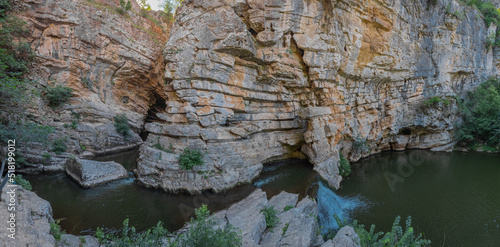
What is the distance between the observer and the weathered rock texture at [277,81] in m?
11.3

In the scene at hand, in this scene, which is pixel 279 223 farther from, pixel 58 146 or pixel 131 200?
pixel 58 146

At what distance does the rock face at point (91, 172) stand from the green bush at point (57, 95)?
17.3 feet

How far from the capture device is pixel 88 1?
16.2m

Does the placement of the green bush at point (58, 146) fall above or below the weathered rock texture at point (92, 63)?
below

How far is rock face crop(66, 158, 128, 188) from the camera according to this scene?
1053cm

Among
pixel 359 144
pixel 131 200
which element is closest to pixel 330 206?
pixel 359 144

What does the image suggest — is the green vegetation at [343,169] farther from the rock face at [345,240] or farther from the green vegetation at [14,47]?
the green vegetation at [14,47]

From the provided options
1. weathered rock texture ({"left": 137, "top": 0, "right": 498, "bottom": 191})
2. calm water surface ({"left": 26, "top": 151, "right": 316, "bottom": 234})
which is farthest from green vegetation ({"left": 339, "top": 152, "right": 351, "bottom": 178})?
calm water surface ({"left": 26, "top": 151, "right": 316, "bottom": 234})

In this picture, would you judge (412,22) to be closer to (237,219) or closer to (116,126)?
(237,219)

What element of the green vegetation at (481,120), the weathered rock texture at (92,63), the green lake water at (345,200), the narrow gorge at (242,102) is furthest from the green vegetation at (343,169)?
the weathered rock texture at (92,63)

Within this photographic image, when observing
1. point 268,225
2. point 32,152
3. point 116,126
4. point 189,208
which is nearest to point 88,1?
point 116,126

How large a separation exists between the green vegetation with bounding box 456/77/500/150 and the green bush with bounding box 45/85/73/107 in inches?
1297

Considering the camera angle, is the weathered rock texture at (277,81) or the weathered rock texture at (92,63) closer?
the weathered rock texture at (277,81)

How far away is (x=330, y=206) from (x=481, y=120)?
21182 millimetres
